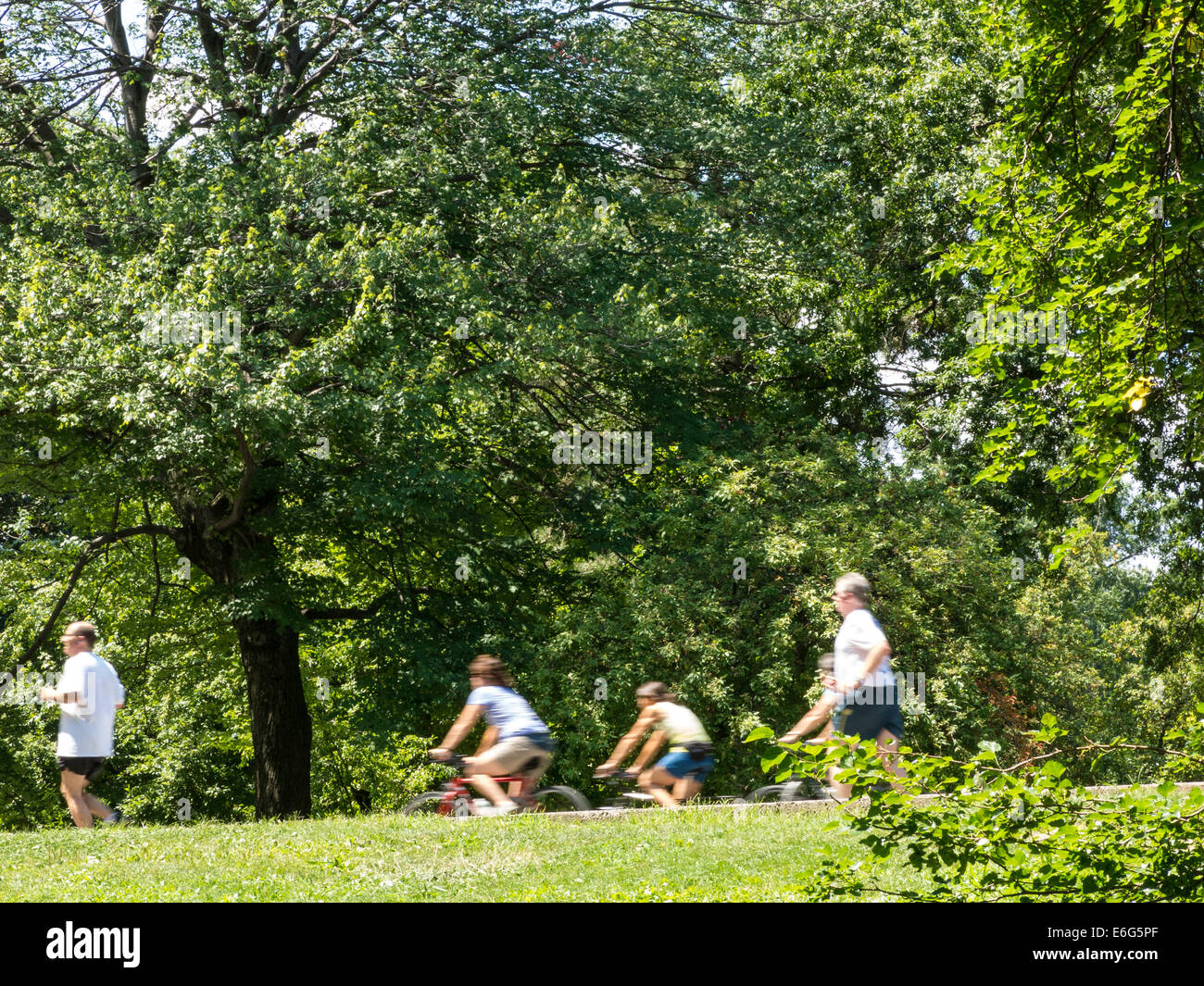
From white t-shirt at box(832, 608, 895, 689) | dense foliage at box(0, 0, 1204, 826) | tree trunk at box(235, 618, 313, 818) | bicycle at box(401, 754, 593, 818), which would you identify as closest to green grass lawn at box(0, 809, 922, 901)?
bicycle at box(401, 754, 593, 818)

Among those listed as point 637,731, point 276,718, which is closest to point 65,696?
point 637,731

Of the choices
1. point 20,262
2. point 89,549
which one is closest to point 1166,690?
point 89,549

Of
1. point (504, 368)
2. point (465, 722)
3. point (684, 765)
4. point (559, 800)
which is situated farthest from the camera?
point (504, 368)

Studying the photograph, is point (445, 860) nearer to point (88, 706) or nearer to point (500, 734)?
point (500, 734)

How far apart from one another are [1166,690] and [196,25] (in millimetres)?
32539

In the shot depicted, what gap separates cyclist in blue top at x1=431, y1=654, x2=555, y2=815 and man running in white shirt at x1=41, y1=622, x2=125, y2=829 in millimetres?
3065

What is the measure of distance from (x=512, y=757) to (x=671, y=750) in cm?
160

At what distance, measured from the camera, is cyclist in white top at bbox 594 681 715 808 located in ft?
36.5

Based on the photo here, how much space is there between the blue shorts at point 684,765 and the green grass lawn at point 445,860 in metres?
0.48

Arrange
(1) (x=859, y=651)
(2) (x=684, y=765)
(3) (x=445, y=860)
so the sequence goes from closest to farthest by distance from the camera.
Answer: (3) (x=445, y=860) → (1) (x=859, y=651) → (2) (x=684, y=765)

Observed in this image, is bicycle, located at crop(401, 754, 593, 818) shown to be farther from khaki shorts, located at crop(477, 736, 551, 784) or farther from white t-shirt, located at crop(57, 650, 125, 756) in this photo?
white t-shirt, located at crop(57, 650, 125, 756)

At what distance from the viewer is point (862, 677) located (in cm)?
907

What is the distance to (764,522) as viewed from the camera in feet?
60.4

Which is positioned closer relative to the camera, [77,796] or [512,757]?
[512,757]
